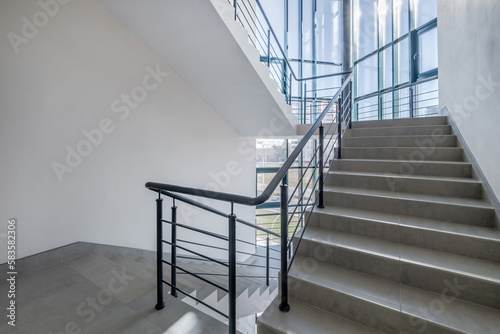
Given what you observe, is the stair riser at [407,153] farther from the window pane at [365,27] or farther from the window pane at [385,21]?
the window pane at [365,27]

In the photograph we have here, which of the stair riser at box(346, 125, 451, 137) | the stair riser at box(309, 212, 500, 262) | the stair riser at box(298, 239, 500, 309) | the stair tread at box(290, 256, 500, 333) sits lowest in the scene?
the stair tread at box(290, 256, 500, 333)

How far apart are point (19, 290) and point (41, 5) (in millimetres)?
2464

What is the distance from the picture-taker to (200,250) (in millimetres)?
4020

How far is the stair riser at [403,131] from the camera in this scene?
8.96 ft

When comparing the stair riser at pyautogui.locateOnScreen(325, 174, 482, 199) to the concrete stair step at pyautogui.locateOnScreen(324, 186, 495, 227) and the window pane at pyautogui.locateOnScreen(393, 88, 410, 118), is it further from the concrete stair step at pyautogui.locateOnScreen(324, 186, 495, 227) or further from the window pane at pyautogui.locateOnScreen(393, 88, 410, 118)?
the window pane at pyautogui.locateOnScreen(393, 88, 410, 118)

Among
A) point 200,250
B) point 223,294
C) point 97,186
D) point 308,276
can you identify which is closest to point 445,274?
point 308,276

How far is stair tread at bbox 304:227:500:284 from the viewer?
4.54 ft

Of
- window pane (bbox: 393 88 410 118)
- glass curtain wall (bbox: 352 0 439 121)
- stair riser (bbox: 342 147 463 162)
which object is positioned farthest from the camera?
window pane (bbox: 393 88 410 118)

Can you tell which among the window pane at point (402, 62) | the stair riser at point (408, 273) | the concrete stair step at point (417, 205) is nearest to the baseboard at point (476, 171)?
the concrete stair step at point (417, 205)

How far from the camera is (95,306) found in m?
1.65

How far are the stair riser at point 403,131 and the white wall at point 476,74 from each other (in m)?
0.19

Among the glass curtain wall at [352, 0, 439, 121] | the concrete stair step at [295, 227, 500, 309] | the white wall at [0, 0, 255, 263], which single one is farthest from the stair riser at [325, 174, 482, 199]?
the glass curtain wall at [352, 0, 439, 121]

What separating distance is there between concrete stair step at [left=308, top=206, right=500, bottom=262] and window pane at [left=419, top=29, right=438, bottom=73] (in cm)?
456

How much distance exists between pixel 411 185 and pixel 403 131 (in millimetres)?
1018
